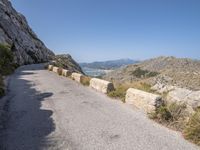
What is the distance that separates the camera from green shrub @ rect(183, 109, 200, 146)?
5707 mm

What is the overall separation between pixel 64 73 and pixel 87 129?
50.3 feet

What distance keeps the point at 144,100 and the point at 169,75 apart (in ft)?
81.7

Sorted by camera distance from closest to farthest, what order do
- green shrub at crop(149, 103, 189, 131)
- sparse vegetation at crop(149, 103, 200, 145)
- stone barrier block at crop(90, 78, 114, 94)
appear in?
sparse vegetation at crop(149, 103, 200, 145), green shrub at crop(149, 103, 189, 131), stone barrier block at crop(90, 78, 114, 94)

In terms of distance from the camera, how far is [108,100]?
10.5 m

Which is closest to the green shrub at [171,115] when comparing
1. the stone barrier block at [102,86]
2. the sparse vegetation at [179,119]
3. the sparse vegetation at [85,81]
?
the sparse vegetation at [179,119]

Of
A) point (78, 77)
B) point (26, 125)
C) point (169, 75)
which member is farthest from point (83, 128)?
point (169, 75)

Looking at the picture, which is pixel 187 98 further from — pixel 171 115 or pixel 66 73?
pixel 66 73

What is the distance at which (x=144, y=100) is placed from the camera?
8367 mm

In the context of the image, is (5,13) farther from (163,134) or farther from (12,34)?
(163,134)

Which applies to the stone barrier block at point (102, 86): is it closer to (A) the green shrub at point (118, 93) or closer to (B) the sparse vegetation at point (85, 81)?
(A) the green shrub at point (118, 93)

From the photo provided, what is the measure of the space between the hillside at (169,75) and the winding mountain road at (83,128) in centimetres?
540

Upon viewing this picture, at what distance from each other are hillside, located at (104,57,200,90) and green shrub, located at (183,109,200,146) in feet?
21.0

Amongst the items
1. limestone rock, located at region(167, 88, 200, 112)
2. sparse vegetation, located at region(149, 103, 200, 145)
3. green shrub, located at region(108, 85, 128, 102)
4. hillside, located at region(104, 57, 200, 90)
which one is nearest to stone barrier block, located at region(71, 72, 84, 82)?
hillside, located at region(104, 57, 200, 90)

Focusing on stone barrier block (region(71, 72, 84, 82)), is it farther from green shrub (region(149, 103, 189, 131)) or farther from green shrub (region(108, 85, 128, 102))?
green shrub (region(149, 103, 189, 131))
